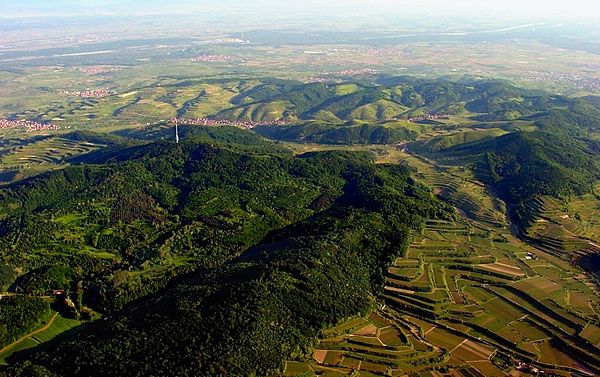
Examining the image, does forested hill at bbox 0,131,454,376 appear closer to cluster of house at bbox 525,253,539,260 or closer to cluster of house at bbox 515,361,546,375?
cluster of house at bbox 525,253,539,260

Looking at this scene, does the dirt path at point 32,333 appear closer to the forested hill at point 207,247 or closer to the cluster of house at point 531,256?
the forested hill at point 207,247

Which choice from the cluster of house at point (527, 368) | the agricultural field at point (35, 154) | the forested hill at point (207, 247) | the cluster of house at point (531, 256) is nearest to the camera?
the forested hill at point (207, 247)

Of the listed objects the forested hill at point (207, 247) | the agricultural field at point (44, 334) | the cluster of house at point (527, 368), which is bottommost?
the agricultural field at point (44, 334)

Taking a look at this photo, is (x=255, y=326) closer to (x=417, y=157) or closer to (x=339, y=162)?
(x=339, y=162)

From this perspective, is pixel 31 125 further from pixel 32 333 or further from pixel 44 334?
pixel 44 334

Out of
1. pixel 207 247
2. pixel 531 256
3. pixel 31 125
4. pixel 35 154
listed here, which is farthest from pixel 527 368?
pixel 31 125

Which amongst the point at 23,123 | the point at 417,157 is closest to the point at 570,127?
the point at 417,157

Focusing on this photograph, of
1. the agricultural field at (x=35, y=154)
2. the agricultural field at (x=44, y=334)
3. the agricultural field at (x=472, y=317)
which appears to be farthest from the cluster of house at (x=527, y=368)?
the agricultural field at (x=35, y=154)

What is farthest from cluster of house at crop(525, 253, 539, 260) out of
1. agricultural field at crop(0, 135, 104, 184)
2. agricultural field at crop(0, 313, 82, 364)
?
agricultural field at crop(0, 135, 104, 184)
